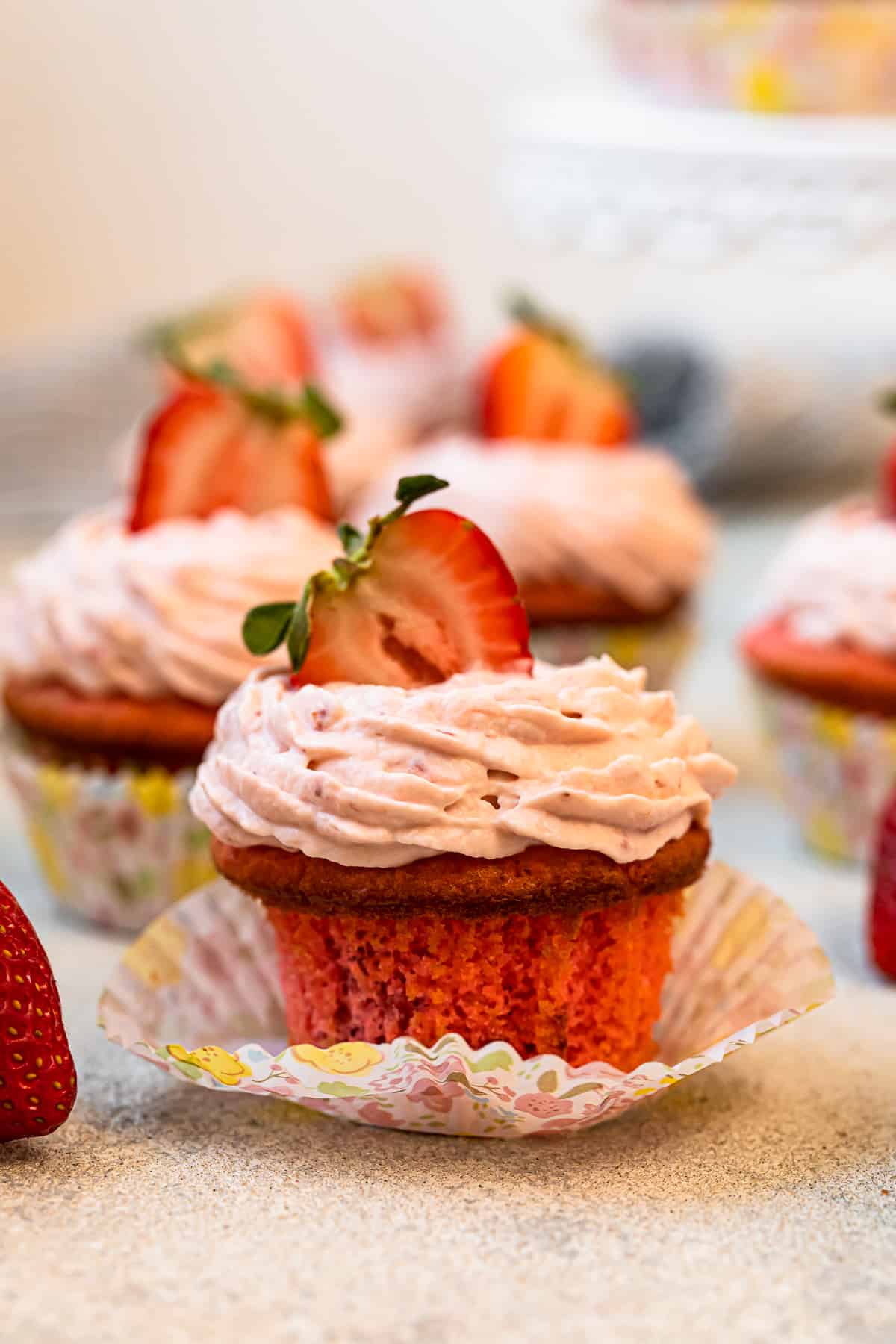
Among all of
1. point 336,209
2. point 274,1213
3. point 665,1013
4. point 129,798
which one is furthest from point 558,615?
point 336,209

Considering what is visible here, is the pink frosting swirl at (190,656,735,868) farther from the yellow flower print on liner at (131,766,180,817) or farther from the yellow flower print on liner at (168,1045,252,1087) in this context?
the yellow flower print on liner at (131,766,180,817)

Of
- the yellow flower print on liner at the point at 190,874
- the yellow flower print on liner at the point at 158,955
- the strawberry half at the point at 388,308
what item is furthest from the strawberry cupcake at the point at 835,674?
the strawberry half at the point at 388,308

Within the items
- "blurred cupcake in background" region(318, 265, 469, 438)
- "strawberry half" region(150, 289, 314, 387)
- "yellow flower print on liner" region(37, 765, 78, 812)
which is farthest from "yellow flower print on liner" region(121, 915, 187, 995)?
"blurred cupcake in background" region(318, 265, 469, 438)

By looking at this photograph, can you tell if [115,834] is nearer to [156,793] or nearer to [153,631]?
[156,793]

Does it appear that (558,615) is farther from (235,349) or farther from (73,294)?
(73,294)

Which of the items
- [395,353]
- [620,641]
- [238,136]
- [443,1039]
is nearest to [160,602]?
[443,1039]

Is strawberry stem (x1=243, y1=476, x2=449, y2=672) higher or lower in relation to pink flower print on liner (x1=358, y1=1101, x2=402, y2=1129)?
higher
